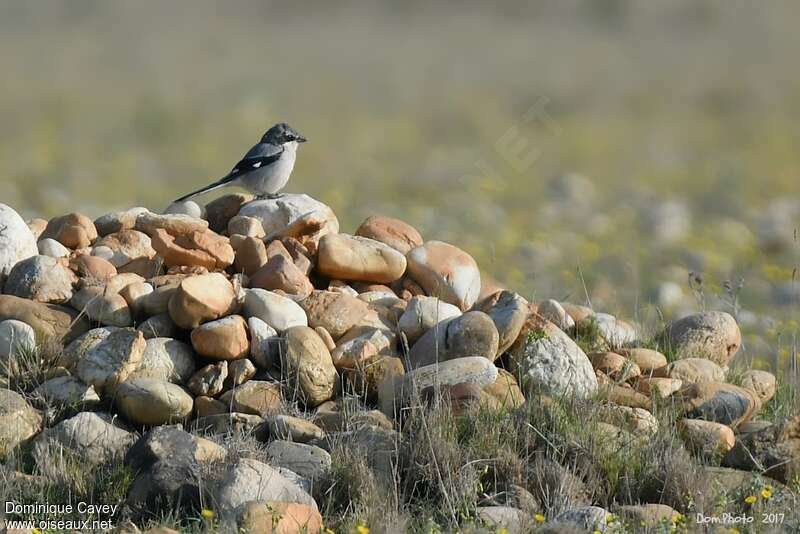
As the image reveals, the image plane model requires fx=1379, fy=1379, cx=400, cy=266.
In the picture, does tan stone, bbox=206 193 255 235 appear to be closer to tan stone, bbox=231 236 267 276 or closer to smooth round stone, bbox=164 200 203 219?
smooth round stone, bbox=164 200 203 219

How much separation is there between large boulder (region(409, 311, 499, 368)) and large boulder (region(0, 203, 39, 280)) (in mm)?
2165

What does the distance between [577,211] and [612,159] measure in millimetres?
4810

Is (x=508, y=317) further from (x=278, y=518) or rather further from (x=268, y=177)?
(x=268, y=177)

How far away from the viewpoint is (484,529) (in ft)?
18.5

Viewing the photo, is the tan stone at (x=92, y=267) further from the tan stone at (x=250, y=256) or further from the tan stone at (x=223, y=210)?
the tan stone at (x=223, y=210)

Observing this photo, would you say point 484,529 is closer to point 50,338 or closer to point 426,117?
point 50,338

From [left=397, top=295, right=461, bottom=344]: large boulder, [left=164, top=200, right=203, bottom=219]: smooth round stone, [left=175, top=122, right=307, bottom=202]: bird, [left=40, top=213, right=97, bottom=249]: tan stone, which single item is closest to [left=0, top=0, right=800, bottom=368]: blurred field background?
[left=397, top=295, right=461, bottom=344]: large boulder

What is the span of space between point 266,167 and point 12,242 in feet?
8.32

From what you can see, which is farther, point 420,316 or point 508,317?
point 420,316

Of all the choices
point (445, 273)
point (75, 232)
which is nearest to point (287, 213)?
point (445, 273)

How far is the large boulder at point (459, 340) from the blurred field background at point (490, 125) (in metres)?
1.33

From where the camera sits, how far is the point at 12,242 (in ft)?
24.1

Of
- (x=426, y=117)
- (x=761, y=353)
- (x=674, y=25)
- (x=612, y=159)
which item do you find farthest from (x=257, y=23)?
(x=761, y=353)

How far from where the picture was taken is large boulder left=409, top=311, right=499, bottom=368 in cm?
688
